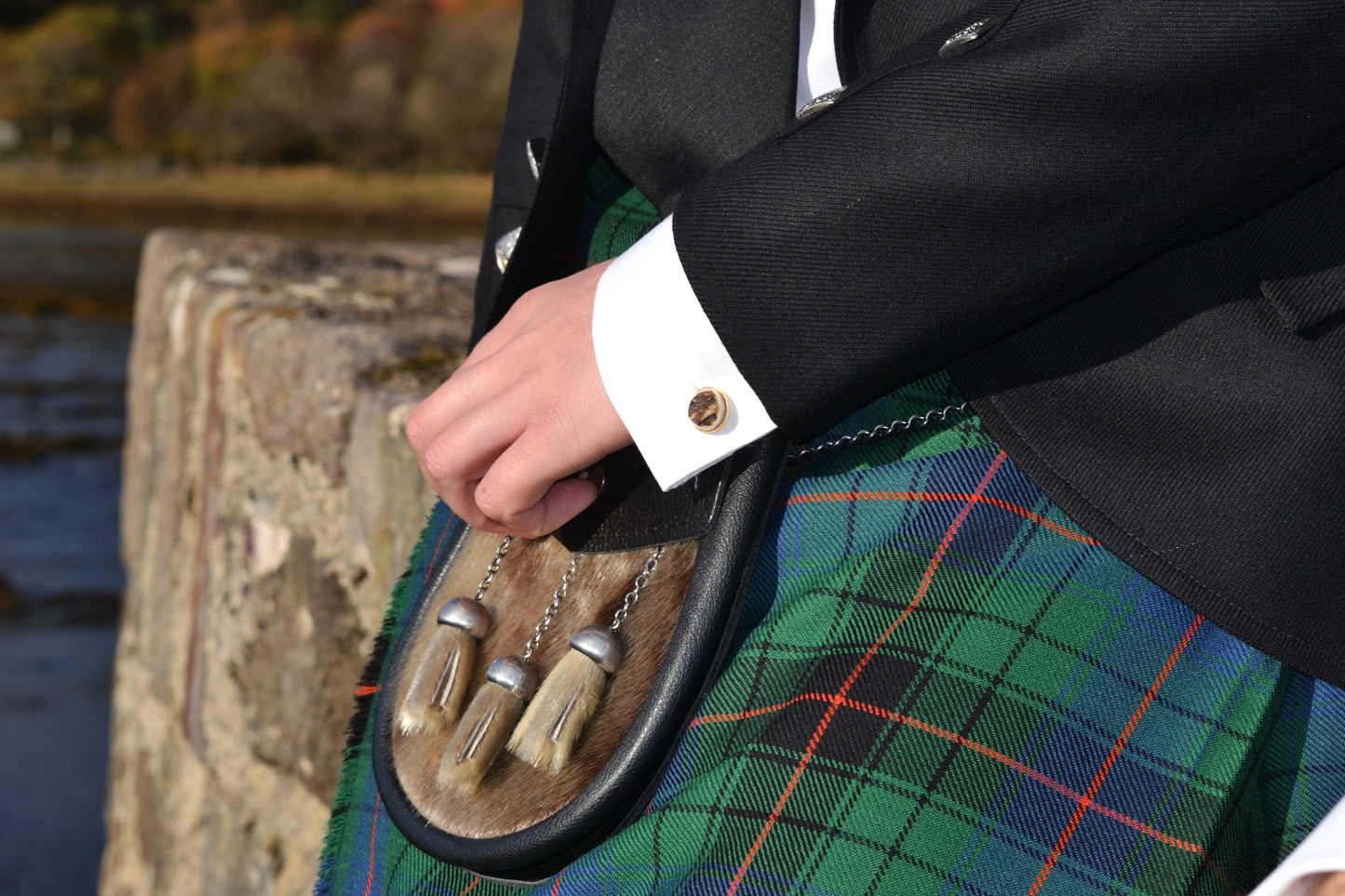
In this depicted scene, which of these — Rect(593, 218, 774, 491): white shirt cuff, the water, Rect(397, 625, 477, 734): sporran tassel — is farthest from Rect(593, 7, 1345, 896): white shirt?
the water

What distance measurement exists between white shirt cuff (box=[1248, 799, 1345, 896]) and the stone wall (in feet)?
3.55

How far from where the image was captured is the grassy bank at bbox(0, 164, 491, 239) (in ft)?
82.1

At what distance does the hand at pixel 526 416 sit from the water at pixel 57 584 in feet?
11.3

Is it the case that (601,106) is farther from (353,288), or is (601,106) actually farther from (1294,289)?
(353,288)

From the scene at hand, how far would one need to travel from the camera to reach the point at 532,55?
0.98 meters

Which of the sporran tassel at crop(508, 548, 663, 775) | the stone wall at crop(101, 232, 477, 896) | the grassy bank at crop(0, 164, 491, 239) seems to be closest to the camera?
the sporran tassel at crop(508, 548, 663, 775)

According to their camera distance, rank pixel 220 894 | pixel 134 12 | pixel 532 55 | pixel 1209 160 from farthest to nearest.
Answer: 1. pixel 134 12
2. pixel 220 894
3. pixel 532 55
4. pixel 1209 160

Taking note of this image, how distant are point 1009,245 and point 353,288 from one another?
1839 mm

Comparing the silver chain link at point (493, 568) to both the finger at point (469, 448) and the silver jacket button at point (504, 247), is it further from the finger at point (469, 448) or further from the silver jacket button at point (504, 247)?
the silver jacket button at point (504, 247)

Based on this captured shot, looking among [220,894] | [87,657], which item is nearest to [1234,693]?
[220,894]

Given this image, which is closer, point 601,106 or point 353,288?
point 601,106

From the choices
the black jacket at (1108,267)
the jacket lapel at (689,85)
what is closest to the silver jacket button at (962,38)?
the black jacket at (1108,267)

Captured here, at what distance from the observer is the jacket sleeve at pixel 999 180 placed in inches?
22.6

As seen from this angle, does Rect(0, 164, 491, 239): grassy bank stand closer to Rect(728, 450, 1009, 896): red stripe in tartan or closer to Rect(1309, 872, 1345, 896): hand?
Rect(728, 450, 1009, 896): red stripe in tartan
